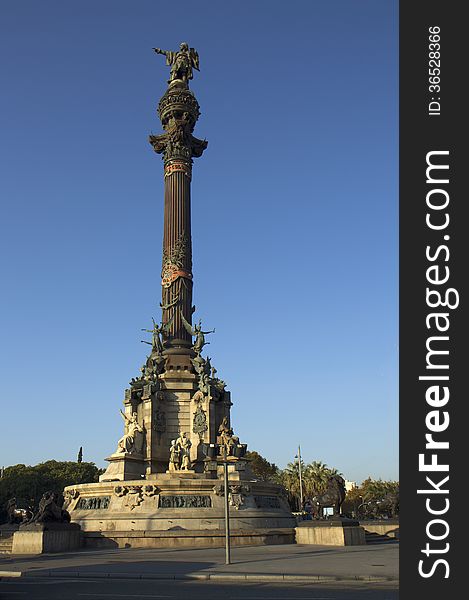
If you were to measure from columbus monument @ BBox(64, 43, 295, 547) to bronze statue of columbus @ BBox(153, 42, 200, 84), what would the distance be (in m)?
0.09

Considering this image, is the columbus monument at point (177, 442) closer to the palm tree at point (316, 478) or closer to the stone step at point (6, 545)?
the stone step at point (6, 545)

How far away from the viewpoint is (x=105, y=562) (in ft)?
77.9

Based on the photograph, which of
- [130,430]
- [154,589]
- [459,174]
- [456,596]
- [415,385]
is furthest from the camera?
[130,430]

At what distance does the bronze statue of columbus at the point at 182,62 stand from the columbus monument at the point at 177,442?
0.09 meters

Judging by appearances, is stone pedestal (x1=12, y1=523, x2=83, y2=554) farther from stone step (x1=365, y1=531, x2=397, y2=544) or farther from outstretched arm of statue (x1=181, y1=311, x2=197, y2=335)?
outstretched arm of statue (x1=181, y1=311, x2=197, y2=335)

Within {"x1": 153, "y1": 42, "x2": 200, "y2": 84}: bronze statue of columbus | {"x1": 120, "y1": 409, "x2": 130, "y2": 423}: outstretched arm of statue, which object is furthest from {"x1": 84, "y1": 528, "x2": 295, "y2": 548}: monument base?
{"x1": 153, "y1": 42, "x2": 200, "y2": 84}: bronze statue of columbus

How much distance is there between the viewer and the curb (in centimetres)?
1675

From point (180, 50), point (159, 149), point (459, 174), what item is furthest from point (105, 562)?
point (180, 50)

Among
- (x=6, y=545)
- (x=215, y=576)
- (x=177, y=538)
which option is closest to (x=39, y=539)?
(x=6, y=545)

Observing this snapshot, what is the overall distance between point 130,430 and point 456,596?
3832 cm

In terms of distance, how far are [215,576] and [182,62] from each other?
165 feet

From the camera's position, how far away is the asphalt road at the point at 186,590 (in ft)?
46.3

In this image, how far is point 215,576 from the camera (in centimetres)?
1798

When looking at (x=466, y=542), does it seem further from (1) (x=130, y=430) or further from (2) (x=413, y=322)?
(1) (x=130, y=430)
